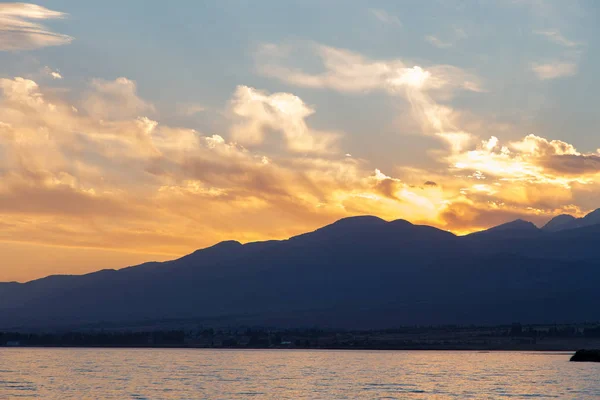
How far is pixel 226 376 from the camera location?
181m

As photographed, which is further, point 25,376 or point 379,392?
point 25,376

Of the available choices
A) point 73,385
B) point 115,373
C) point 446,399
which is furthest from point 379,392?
point 115,373

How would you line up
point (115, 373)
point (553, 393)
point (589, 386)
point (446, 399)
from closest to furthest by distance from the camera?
1. point (446, 399)
2. point (553, 393)
3. point (589, 386)
4. point (115, 373)

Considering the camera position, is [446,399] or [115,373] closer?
[446,399]

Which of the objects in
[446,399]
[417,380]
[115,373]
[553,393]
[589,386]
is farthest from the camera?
[115,373]

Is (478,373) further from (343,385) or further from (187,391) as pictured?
(187,391)

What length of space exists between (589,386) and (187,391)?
220ft

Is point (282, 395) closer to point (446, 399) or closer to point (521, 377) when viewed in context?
point (446, 399)

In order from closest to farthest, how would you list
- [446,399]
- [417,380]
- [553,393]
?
[446,399] < [553,393] < [417,380]

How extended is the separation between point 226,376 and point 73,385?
3577cm

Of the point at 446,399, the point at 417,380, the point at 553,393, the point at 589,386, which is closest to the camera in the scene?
the point at 446,399

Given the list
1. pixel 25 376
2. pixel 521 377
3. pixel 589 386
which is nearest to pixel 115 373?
pixel 25 376

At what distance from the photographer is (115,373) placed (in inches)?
7446

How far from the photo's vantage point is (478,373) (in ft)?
638
